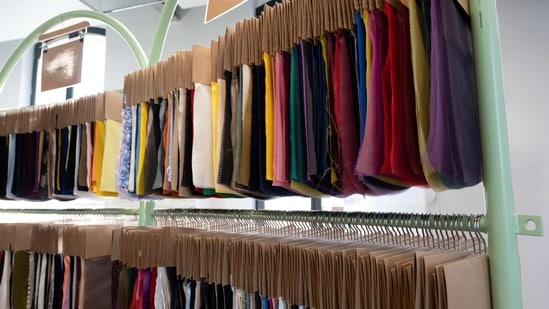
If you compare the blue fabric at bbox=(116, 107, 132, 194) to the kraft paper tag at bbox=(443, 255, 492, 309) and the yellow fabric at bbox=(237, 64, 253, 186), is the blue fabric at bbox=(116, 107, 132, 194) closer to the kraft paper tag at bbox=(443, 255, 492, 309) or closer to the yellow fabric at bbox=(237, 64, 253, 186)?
the yellow fabric at bbox=(237, 64, 253, 186)

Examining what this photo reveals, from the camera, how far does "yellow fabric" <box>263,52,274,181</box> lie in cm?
95

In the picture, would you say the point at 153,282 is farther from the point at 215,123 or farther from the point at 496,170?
the point at 496,170

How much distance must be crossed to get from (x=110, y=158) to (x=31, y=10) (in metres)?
2.86

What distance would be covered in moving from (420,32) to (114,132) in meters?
1.46

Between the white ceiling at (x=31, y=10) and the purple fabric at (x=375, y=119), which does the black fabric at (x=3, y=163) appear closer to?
the white ceiling at (x=31, y=10)

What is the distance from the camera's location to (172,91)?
52.2 inches

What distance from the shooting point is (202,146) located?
115 cm

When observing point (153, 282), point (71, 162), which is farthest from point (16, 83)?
point (153, 282)

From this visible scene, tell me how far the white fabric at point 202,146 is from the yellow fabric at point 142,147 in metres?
0.33

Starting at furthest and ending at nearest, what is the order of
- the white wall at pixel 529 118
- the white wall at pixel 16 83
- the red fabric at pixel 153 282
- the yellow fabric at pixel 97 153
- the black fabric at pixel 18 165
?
1. the white wall at pixel 16 83
2. the black fabric at pixel 18 165
3. the white wall at pixel 529 118
4. the yellow fabric at pixel 97 153
5. the red fabric at pixel 153 282

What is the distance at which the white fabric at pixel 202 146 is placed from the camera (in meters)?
1.14

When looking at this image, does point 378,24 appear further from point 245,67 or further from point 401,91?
point 245,67

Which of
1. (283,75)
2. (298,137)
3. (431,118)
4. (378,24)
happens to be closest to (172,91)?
(283,75)

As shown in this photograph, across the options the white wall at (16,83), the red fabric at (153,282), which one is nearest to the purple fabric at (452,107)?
the red fabric at (153,282)
